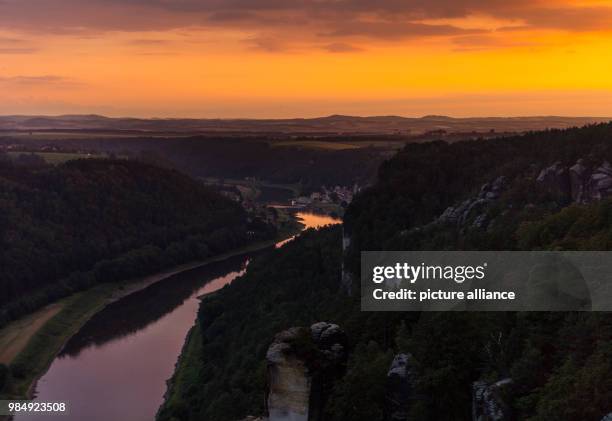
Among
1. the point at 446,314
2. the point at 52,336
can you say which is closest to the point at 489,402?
the point at 446,314

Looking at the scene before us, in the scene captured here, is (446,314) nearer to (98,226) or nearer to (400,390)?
(400,390)

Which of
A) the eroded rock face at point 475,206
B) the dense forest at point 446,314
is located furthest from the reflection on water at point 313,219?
the eroded rock face at point 475,206

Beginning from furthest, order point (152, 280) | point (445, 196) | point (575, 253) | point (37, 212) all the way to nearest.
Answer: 1. point (37, 212)
2. point (152, 280)
3. point (445, 196)
4. point (575, 253)

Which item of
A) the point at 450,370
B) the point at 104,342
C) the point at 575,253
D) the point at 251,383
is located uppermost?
the point at 575,253

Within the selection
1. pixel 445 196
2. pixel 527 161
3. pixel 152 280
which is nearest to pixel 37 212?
pixel 152 280

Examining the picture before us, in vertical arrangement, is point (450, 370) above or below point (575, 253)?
below

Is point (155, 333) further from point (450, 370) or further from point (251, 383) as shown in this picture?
point (450, 370)

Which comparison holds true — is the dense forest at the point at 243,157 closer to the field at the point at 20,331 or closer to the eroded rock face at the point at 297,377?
the field at the point at 20,331
